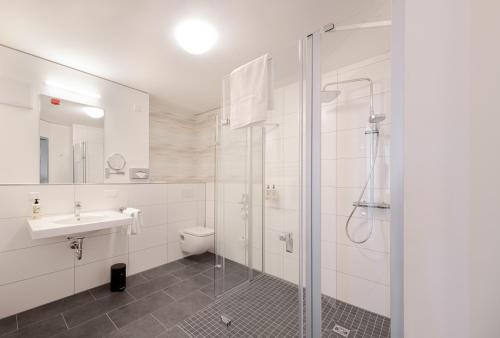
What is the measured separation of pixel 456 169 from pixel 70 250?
114 inches

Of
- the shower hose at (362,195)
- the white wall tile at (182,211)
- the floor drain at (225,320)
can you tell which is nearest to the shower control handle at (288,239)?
the shower hose at (362,195)

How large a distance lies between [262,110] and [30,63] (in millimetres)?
2292

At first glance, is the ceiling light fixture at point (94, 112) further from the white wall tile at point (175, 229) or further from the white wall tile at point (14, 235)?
the white wall tile at point (175, 229)

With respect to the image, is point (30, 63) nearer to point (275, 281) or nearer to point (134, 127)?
point (134, 127)

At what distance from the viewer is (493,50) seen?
46 cm

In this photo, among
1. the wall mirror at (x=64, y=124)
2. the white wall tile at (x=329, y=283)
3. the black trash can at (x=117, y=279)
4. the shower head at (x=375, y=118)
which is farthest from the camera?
the black trash can at (x=117, y=279)

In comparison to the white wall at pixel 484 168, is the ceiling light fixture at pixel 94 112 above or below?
above

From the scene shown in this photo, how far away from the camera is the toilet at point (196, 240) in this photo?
279 cm

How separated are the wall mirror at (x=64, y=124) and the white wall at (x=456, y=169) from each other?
2814 millimetres

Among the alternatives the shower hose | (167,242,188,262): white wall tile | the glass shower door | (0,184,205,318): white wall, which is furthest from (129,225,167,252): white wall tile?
the shower hose

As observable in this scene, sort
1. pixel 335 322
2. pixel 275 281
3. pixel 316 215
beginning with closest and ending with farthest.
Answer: pixel 316 215
pixel 335 322
pixel 275 281

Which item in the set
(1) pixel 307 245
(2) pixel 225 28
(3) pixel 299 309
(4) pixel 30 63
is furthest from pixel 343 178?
(4) pixel 30 63

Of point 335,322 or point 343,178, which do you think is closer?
point 335,322

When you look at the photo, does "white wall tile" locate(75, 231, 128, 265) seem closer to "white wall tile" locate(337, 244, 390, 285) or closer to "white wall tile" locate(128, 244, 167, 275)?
"white wall tile" locate(128, 244, 167, 275)
